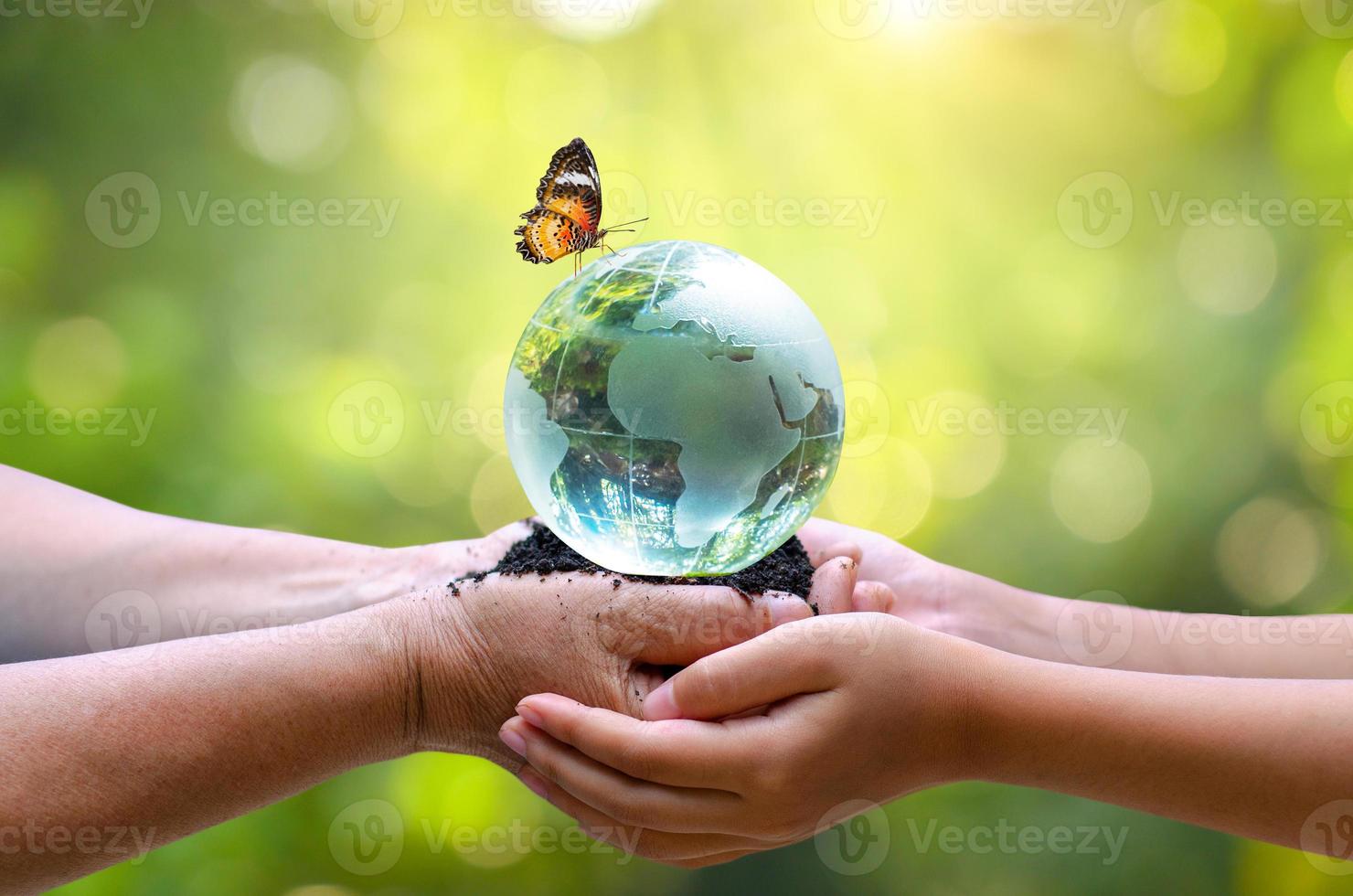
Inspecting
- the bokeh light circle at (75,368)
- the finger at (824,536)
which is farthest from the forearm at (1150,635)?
the bokeh light circle at (75,368)

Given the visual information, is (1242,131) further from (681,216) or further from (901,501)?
(681,216)

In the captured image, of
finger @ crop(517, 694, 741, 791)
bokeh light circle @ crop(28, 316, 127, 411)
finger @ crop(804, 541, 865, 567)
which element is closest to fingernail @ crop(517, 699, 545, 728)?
finger @ crop(517, 694, 741, 791)

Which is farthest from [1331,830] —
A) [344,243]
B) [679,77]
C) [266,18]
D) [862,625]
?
[266,18]

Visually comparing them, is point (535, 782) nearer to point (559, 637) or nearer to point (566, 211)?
point (559, 637)

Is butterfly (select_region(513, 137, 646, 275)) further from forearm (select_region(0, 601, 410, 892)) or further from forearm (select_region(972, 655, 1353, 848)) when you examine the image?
forearm (select_region(972, 655, 1353, 848))

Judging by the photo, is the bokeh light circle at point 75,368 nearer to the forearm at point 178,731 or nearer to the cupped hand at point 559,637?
the forearm at point 178,731

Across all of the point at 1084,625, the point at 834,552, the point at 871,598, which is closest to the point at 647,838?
the point at 871,598
